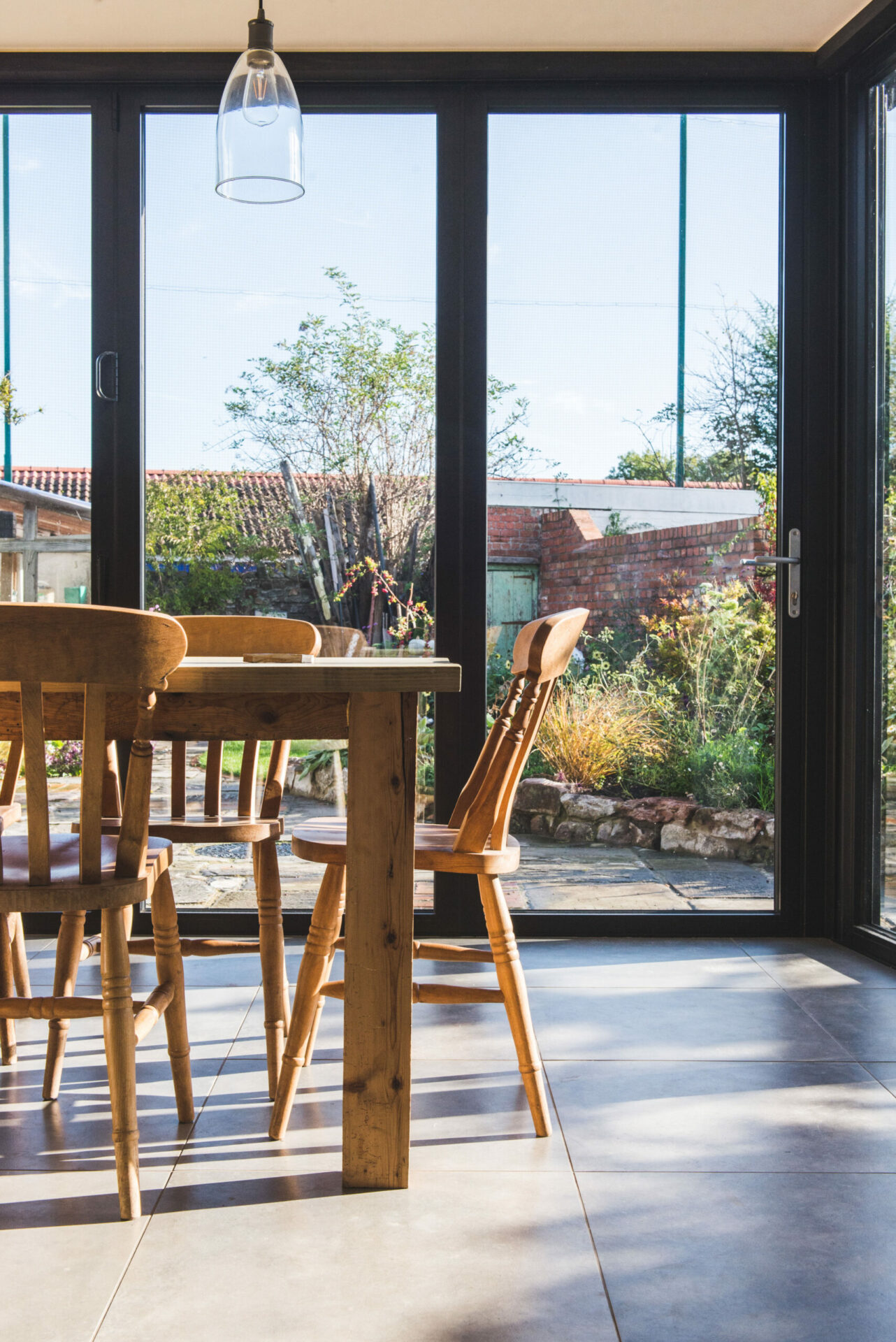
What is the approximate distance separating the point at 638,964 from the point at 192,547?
179 centimetres

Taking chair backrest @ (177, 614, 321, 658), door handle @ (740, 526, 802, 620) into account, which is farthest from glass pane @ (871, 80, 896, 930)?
chair backrest @ (177, 614, 321, 658)

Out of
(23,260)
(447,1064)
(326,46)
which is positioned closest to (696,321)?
(326,46)

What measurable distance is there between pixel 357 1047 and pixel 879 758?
2015mm

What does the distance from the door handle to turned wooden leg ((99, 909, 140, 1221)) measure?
2.36m

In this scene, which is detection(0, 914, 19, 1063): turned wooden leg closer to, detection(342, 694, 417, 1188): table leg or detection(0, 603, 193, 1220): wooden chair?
detection(0, 603, 193, 1220): wooden chair

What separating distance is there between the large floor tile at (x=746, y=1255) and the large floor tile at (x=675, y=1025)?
1.88 feet

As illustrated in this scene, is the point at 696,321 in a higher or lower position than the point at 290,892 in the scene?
higher

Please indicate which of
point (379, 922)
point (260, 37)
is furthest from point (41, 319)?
point (379, 922)

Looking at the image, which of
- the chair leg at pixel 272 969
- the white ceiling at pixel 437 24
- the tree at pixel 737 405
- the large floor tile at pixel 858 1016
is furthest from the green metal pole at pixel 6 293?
the large floor tile at pixel 858 1016

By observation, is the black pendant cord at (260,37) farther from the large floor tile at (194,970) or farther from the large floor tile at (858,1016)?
the large floor tile at (858,1016)

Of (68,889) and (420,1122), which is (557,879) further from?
(68,889)

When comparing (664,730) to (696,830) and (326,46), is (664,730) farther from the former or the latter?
(326,46)

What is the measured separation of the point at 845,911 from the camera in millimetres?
3379

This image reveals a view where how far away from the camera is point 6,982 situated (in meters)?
2.31
